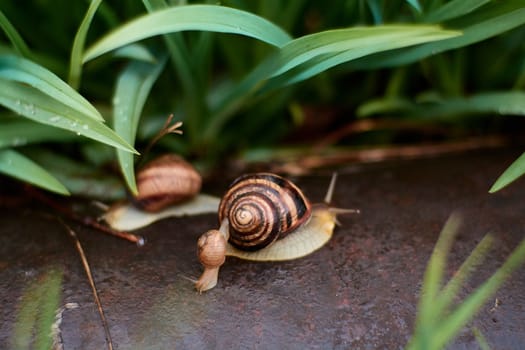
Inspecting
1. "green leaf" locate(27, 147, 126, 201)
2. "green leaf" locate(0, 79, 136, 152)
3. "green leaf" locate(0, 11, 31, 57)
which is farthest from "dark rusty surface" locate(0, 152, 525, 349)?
"green leaf" locate(0, 11, 31, 57)

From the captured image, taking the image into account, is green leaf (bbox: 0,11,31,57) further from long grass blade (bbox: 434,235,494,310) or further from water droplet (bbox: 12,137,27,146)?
long grass blade (bbox: 434,235,494,310)

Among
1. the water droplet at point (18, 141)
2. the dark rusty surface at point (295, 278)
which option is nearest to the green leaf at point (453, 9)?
the dark rusty surface at point (295, 278)

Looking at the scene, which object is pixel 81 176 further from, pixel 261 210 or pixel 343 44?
pixel 343 44

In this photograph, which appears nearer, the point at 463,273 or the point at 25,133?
the point at 463,273

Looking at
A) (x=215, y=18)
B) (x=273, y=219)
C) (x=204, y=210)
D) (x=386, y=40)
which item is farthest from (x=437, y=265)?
(x=215, y=18)

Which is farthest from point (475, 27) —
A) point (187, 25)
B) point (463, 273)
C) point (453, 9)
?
point (187, 25)

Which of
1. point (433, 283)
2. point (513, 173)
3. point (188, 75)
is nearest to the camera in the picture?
point (433, 283)
